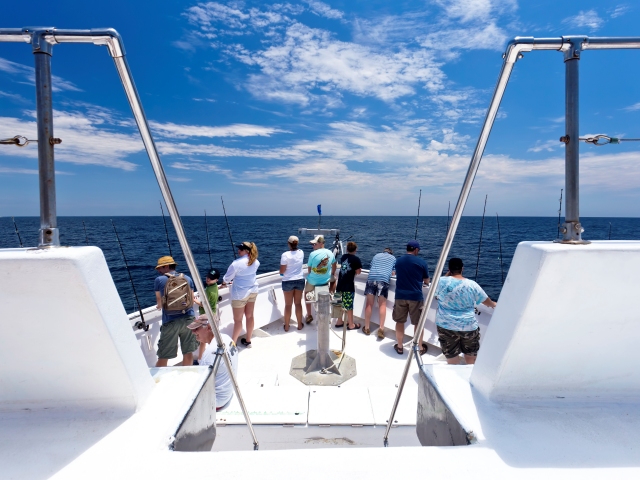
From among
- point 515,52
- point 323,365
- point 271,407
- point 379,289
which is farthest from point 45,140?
point 379,289

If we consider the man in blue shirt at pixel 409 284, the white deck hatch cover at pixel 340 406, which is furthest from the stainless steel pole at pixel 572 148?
the man in blue shirt at pixel 409 284

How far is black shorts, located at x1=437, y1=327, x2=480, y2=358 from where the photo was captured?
347 cm

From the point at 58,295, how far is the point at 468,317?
332cm

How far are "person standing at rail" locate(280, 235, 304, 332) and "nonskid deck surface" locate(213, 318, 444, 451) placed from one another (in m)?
1.02

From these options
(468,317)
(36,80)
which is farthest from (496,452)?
(468,317)

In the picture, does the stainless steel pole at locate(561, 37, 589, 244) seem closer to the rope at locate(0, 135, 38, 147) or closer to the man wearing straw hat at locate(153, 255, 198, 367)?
the rope at locate(0, 135, 38, 147)

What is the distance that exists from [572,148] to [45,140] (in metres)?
1.85

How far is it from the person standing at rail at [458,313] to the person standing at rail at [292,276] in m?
2.26

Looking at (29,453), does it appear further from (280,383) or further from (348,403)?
(280,383)

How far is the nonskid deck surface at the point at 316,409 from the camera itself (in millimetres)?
2484

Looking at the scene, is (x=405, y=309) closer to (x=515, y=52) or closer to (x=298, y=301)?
(x=298, y=301)

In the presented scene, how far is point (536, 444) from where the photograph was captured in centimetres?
112

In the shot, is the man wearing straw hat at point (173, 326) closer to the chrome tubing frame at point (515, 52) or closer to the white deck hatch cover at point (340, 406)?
the white deck hatch cover at point (340, 406)

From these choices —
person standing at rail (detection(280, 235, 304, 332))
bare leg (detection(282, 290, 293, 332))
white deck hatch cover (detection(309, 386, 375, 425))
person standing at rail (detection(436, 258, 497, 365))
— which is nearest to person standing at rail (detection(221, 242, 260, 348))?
person standing at rail (detection(280, 235, 304, 332))
